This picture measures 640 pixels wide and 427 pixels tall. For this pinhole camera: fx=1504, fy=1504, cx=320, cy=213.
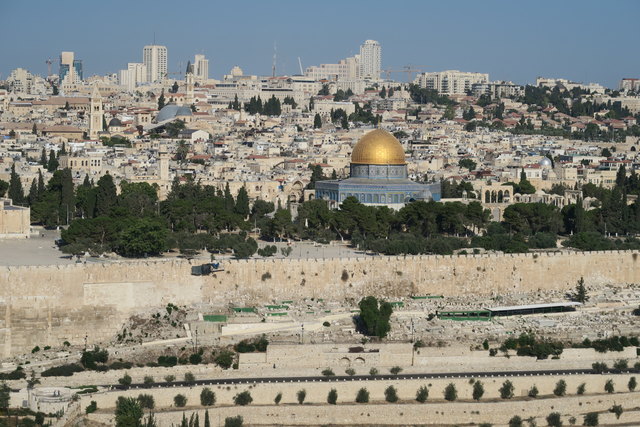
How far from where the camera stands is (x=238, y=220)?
4178 centimetres

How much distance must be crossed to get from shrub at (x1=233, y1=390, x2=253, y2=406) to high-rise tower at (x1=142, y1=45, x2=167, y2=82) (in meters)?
123

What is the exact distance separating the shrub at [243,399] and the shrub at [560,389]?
216 inches

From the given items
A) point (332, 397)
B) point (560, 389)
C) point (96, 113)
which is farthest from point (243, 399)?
point (96, 113)

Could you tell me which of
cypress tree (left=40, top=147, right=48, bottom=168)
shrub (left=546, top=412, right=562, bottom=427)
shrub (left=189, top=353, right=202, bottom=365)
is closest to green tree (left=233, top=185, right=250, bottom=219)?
cypress tree (left=40, top=147, right=48, bottom=168)

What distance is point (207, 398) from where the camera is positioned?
84.4ft

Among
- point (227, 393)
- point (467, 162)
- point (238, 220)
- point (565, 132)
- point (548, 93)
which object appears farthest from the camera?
point (548, 93)

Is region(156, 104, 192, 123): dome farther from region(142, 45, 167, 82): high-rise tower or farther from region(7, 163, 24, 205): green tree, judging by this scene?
region(142, 45, 167, 82): high-rise tower

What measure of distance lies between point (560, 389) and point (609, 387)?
3.11 ft

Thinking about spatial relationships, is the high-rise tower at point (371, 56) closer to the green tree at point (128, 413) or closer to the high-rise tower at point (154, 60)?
the high-rise tower at point (154, 60)

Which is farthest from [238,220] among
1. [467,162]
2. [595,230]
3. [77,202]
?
[467,162]

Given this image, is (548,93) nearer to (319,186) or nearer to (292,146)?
(292,146)

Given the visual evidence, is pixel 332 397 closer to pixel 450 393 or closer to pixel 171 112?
pixel 450 393

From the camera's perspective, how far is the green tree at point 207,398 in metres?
25.7

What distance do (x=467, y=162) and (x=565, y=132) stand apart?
26.3 meters
